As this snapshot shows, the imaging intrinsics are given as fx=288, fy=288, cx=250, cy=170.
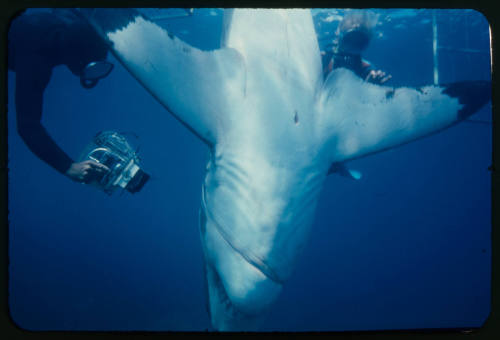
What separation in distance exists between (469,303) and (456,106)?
5.77ft

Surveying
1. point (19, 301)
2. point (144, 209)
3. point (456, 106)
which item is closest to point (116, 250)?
point (144, 209)

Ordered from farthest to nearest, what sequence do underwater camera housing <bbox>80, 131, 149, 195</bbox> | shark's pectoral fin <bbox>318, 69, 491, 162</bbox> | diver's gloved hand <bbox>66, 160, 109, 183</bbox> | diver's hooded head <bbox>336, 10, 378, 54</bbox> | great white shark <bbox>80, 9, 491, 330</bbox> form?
diver's hooded head <bbox>336, 10, 378, 54</bbox> < underwater camera housing <bbox>80, 131, 149, 195</bbox> < diver's gloved hand <bbox>66, 160, 109, 183</bbox> < shark's pectoral fin <bbox>318, 69, 491, 162</bbox> < great white shark <bbox>80, 9, 491, 330</bbox>

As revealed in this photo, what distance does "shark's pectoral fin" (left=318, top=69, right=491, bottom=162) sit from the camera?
92.1 inches

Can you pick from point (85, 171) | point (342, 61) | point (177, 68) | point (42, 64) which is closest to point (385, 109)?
point (342, 61)

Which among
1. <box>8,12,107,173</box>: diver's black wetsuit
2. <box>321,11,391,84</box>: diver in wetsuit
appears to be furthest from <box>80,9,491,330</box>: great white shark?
<box>8,12,107,173</box>: diver's black wetsuit

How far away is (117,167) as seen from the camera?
2.71 metres

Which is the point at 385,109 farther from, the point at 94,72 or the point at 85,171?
the point at 94,72

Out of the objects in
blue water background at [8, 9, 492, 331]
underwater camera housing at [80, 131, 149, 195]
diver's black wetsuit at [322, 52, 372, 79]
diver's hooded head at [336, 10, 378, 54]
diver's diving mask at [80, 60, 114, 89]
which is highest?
diver's diving mask at [80, 60, 114, 89]

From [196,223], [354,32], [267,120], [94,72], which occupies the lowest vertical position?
[196,223]

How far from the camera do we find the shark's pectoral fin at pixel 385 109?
2.34m

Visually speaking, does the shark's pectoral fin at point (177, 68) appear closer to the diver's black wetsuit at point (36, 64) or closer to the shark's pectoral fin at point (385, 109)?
the shark's pectoral fin at point (385, 109)

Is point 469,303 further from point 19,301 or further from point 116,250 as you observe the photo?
point 116,250

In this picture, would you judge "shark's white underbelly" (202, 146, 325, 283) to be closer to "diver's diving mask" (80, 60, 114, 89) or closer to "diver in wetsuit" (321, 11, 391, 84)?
"diver in wetsuit" (321, 11, 391, 84)

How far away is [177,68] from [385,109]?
170cm
